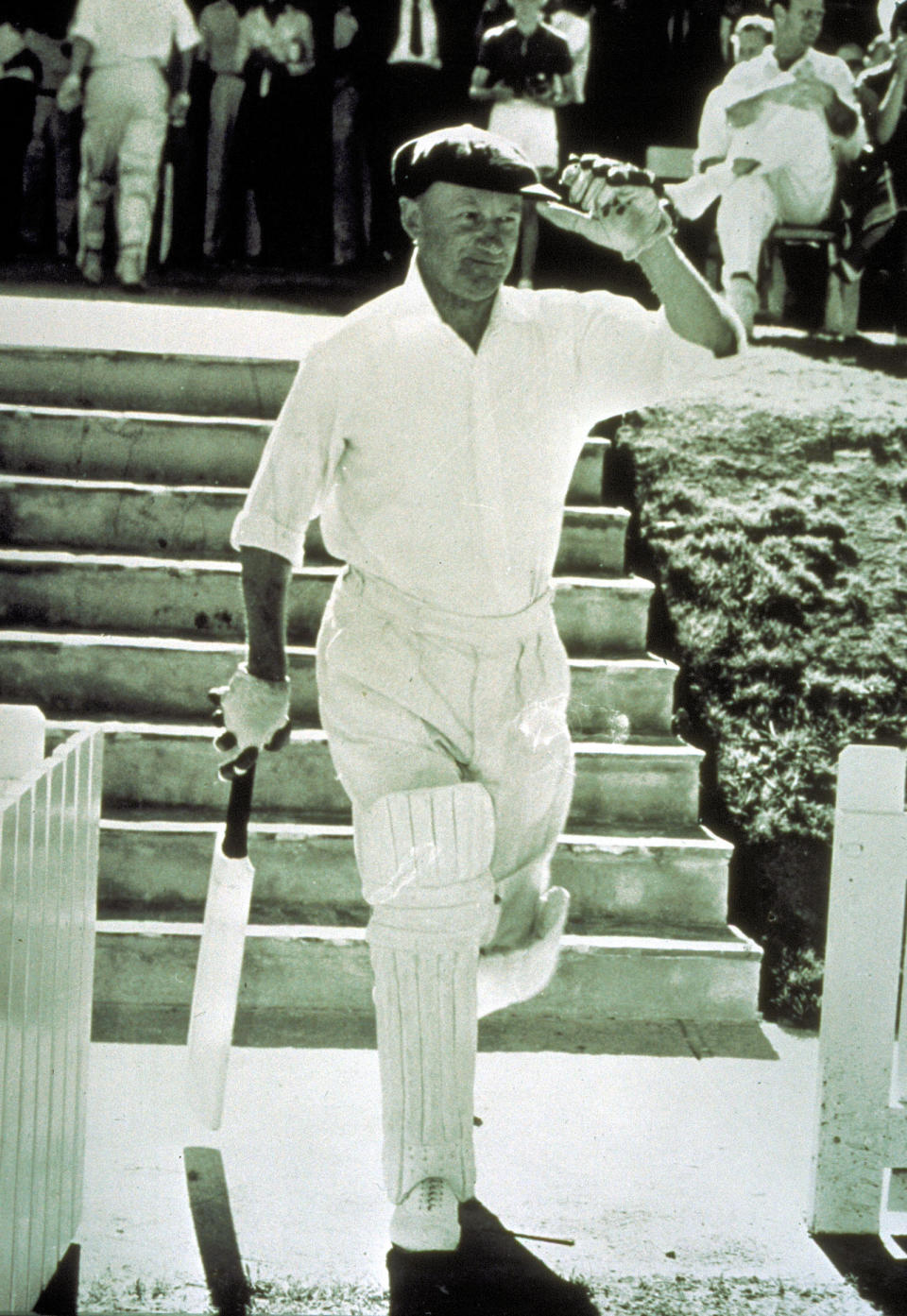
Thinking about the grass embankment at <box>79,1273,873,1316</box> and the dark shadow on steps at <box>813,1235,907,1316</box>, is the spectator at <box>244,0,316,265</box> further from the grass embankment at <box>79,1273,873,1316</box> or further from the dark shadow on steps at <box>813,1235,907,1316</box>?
the grass embankment at <box>79,1273,873,1316</box>

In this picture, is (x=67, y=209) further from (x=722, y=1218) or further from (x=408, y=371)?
(x=722, y=1218)

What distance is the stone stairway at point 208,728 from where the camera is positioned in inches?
191

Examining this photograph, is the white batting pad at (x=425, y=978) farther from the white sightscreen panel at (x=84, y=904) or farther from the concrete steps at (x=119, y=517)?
the concrete steps at (x=119, y=517)

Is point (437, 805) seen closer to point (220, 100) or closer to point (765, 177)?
point (765, 177)

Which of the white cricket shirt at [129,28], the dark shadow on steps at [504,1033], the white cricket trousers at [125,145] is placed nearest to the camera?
the dark shadow on steps at [504,1033]

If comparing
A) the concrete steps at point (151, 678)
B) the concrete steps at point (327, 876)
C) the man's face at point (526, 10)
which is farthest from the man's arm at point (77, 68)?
the concrete steps at point (327, 876)

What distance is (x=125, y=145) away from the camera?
32.8 ft

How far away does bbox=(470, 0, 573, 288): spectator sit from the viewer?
368 inches

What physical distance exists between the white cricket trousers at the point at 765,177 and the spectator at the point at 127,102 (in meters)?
3.20

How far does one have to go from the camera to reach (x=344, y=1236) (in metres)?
3.40

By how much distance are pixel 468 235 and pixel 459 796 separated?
1.11m

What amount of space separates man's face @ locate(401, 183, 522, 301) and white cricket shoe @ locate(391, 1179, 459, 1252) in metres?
1.75

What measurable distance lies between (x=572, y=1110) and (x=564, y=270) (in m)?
8.43

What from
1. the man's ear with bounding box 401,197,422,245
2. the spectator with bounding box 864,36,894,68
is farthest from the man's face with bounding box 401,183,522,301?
the spectator with bounding box 864,36,894,68
